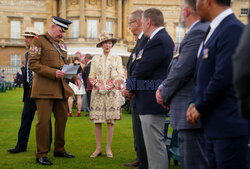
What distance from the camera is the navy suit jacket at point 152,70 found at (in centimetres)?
422

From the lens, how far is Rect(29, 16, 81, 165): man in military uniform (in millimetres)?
5609

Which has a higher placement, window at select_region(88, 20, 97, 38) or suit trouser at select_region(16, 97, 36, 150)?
window at select_region(88, 20, 97, 38)

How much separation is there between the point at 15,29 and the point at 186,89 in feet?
166

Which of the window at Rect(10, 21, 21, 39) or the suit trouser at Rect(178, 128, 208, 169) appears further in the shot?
the window at Rect(10, 21, 21, 39)

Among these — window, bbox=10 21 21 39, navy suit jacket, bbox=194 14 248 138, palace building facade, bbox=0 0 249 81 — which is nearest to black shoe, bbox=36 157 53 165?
navy suit jacket, bbox=194 14 248 138

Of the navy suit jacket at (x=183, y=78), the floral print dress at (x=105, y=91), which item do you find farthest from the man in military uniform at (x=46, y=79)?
the navy suit jacket at (x=183, y=78)

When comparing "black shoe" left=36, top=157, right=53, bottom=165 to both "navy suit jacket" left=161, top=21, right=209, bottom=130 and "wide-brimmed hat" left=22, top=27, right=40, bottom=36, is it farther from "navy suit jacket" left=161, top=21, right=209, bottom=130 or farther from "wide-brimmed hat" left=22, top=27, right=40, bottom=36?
"navy suit jacket" left=161, top=21, right=209, bottom=130

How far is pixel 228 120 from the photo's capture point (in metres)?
2.55

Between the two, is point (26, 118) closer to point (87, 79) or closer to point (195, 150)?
point (87, 79)

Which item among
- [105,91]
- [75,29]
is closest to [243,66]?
[105,91]

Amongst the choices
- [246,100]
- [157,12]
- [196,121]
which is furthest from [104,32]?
[246,100]

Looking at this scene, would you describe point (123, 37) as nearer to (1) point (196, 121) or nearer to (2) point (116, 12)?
(2) point (116, 12)

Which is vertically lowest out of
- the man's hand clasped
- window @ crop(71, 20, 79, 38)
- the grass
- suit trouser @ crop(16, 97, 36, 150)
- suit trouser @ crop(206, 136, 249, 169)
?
the grass

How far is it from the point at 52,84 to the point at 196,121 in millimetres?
3456
